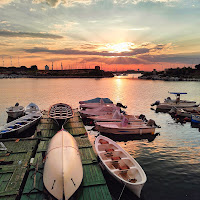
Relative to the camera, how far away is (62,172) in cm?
1012

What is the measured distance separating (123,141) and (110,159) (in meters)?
10.2

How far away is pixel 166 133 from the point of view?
30.1 meters

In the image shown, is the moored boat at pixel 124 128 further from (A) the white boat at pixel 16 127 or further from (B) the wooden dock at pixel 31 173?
(A) the white boat at pixel 16 127

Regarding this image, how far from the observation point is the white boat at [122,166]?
41.0 ft

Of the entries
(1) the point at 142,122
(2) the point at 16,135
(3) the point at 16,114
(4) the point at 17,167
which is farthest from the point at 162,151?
(3) the point at 16,114

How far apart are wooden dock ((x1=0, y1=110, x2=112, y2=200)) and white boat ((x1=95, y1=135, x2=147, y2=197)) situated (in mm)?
1155

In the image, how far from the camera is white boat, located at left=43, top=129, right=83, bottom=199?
9820 mm

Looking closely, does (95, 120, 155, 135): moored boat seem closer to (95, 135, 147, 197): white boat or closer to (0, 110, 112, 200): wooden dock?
(0, 110, 112, 200): wooden dock

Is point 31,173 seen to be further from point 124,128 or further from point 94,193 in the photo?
point 124,128

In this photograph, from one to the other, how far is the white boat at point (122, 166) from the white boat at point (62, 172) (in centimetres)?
406

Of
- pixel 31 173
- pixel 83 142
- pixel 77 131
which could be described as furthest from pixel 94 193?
pixel 77 131

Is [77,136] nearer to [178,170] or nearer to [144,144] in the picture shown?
[144,144]

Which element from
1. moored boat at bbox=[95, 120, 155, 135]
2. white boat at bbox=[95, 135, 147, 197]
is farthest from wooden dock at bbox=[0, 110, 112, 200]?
moored boat at bbox=[95, 120, 155, 135]

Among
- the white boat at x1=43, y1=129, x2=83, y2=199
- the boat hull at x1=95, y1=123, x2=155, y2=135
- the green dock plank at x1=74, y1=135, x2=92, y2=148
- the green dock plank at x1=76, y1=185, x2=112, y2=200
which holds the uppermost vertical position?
the white boat at x1=43, y1=129, x2=83, y2=199
